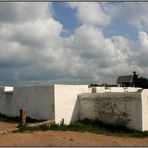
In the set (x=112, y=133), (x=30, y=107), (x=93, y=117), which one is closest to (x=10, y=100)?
(x=30, y=107)

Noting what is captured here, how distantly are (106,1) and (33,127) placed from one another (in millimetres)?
8929

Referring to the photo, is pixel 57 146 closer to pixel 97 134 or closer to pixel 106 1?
pixel 97 134

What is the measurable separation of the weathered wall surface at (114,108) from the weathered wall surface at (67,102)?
0.45m

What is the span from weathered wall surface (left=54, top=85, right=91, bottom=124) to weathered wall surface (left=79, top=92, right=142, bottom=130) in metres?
0.45

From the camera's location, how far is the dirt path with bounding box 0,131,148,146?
15469mm

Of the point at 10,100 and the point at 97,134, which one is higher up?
the point at 10,100

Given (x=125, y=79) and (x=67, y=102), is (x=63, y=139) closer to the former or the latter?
(x=67, y=102)

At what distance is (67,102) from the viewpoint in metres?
23.1

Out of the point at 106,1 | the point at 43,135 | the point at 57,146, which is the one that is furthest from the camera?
the point at 43,135

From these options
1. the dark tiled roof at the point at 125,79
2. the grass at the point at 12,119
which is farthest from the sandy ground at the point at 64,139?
the dark tiled roof at the point at 125,79

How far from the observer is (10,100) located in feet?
87.6

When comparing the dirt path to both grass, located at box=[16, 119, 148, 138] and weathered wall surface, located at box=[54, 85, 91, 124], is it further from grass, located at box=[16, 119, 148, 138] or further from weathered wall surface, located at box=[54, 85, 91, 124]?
weathered wall surface, located at box=[54, 85, 91, 124]

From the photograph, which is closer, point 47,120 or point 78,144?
point 78,144

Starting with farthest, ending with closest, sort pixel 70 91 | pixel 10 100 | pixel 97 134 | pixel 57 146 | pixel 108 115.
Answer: pixel 10 100 < pixel 70 91 < pixel 108 115 < pixel 97 134 < pixel 57 146
